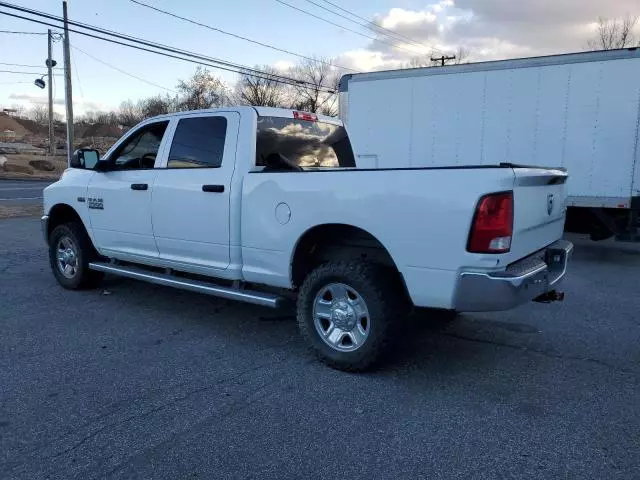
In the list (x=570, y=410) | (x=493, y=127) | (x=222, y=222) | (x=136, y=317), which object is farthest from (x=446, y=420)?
(x=493, y=127)

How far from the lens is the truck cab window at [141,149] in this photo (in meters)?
5.74

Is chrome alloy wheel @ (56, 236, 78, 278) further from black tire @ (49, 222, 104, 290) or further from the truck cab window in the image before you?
the truck cab window

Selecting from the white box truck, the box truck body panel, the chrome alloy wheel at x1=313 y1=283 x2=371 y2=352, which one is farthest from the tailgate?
the box truck body panel

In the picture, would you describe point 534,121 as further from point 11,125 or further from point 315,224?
point 11,125

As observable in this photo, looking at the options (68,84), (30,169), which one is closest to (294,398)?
(68,84)

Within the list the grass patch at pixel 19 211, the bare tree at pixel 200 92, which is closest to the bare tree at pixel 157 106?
the bare tree at pixel 200 92

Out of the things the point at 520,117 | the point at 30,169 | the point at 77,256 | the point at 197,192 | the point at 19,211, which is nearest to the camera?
the point at 197,192

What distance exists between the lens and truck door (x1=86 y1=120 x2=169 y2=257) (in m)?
5.66

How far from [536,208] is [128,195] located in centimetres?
397

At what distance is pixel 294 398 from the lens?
3811 millimetres

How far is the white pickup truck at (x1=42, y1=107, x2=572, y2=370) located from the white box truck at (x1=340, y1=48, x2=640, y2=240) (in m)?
Result: 4.61

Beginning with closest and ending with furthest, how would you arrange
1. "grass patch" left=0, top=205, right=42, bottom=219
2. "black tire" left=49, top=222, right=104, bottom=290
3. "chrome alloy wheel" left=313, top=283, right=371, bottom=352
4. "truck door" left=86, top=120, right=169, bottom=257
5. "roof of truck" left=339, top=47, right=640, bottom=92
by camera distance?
1. "chrome alloy wheel" left=313, top=283, right=371, bottom=352
2. "truck door" left=86, top=120, right=169, bottom=257
3. "black tire" left=49, top=222, right=104, bottom=290
4. "roof of truck" left=339, top=47, right=640, bottom=92
5. "grass patch" left=0, top=205, right=42, bottom=219

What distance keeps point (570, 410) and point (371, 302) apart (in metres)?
1.48

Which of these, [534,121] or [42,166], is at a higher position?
[534,121]
